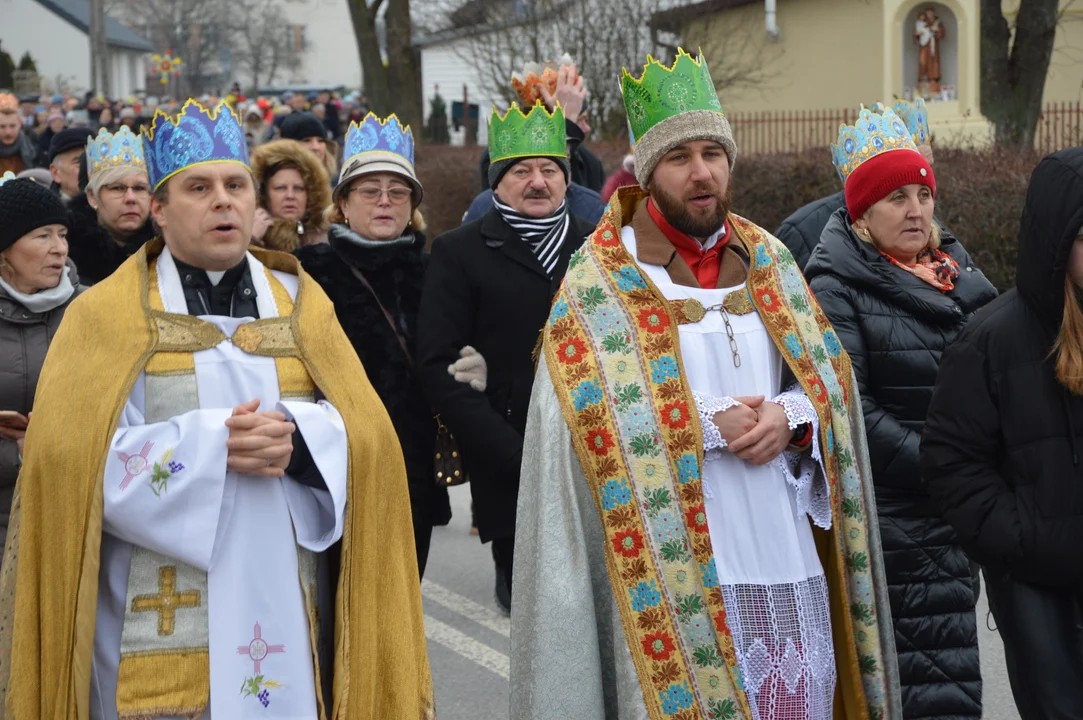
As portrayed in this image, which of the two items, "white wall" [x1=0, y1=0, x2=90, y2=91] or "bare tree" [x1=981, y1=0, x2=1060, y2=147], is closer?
"bare tree" [x1=981, y1=0, x2=1060, y2=147]

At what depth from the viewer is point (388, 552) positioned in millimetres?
3971

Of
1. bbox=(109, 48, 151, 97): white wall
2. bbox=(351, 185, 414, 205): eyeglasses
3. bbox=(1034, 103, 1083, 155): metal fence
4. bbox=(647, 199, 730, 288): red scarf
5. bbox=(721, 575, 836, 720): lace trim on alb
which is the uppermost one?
bbox=(109, 48, 151, 97): white wall

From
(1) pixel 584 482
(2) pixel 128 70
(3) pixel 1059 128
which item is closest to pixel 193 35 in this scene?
(2) pixel 128 70

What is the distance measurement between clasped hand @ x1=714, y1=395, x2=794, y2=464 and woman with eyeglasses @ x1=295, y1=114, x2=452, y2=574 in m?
1.85

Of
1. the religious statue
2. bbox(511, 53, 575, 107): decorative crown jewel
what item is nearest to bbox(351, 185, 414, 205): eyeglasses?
bbox(511, 53, 575, 107): decorative crown jewel

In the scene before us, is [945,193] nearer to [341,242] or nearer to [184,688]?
[341,242]

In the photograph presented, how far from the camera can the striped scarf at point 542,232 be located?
5391 mm

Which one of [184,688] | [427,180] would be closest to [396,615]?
[184,688]

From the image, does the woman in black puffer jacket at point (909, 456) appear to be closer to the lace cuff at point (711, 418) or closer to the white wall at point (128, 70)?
the lace cuff at point (711, 418)

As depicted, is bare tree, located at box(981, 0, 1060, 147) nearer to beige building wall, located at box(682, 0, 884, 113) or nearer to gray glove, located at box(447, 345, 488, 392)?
beige building wall, located at box(682, 0, 884, 113)

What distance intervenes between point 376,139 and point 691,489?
2.50 metres

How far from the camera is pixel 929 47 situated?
25.3 m

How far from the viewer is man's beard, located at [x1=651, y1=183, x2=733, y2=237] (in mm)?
3943

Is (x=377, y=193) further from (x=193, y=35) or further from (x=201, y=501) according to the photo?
(x=193, y=35)
